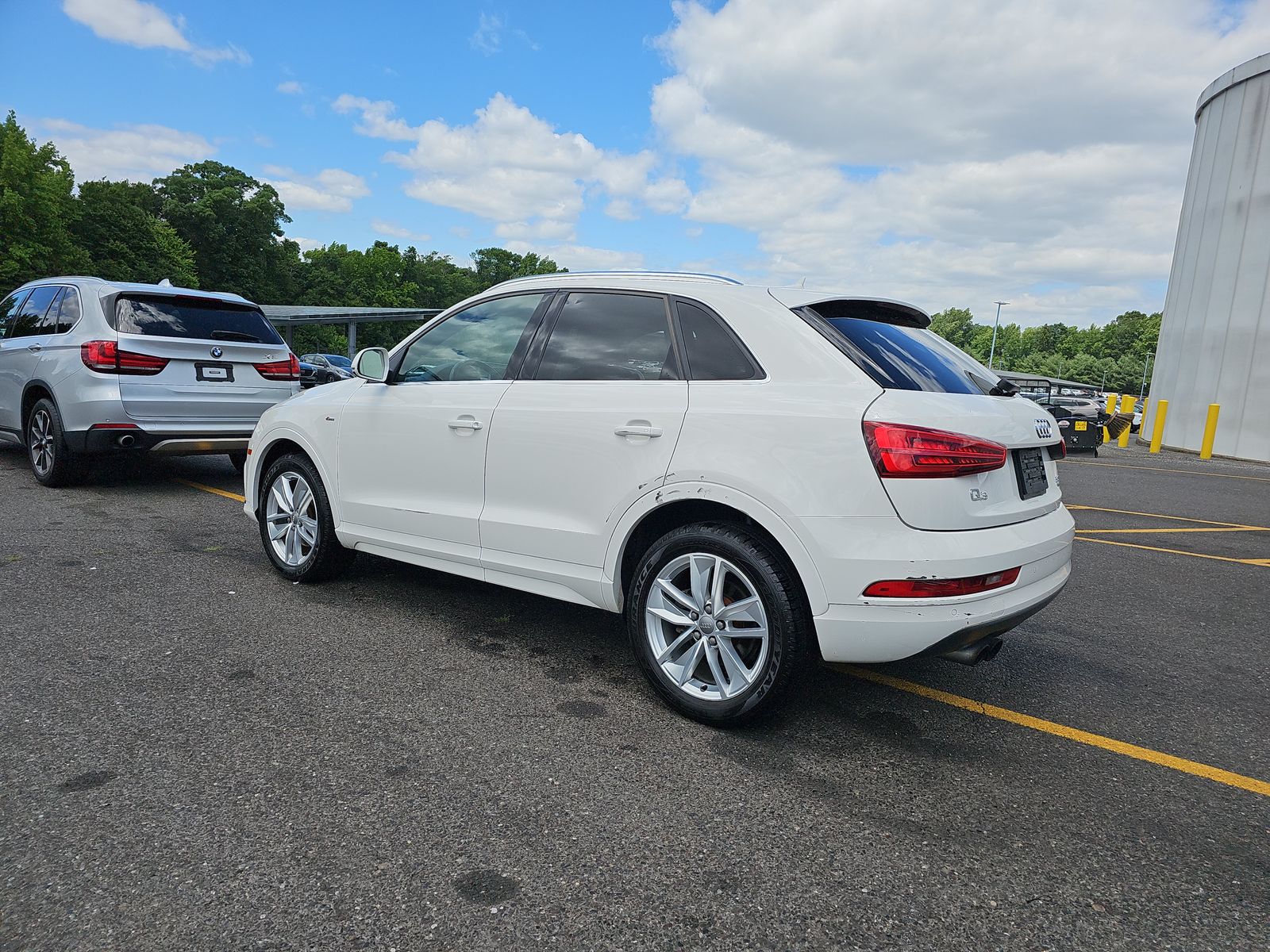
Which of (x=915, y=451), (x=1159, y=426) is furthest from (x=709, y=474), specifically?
(x=1159, y=426)

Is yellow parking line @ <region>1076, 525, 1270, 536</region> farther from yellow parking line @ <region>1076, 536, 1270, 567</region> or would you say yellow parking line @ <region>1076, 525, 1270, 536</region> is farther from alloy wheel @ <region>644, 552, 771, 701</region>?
alloy wheel @ <region>644, 552, 771, 701</region>

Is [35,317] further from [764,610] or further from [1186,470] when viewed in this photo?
[1186,470]

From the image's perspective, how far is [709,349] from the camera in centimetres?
339

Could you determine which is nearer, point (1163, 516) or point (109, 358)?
point (109, 358)

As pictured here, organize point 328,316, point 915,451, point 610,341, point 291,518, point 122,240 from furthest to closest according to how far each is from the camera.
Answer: point 328,316 < point 122,240 < point 291,518 < point 610,341 < point 915,451

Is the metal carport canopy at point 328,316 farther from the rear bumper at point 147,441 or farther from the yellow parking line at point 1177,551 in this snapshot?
the yellow parking line at point 1177,551

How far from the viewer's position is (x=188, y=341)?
24.2ft

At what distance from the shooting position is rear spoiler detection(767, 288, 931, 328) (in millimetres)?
3363

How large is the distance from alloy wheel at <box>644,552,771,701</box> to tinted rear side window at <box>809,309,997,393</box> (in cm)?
92

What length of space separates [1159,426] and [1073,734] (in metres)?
23.6

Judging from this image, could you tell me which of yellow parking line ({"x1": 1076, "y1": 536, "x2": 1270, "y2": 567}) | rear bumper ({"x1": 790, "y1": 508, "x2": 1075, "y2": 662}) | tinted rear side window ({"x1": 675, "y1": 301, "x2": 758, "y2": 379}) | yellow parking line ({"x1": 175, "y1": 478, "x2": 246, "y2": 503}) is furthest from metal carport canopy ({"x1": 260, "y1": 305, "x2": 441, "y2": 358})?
rear bumper ({"x1": 790, "y1": 508, "x2": 1075, "y2": 662})

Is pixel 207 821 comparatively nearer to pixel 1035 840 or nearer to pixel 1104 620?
pixel 1035 840

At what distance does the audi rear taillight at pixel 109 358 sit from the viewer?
23.0 ft

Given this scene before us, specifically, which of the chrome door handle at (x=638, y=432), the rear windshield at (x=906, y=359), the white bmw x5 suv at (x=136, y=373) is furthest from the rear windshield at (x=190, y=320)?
the rear windshield at (x=906, y=359)
